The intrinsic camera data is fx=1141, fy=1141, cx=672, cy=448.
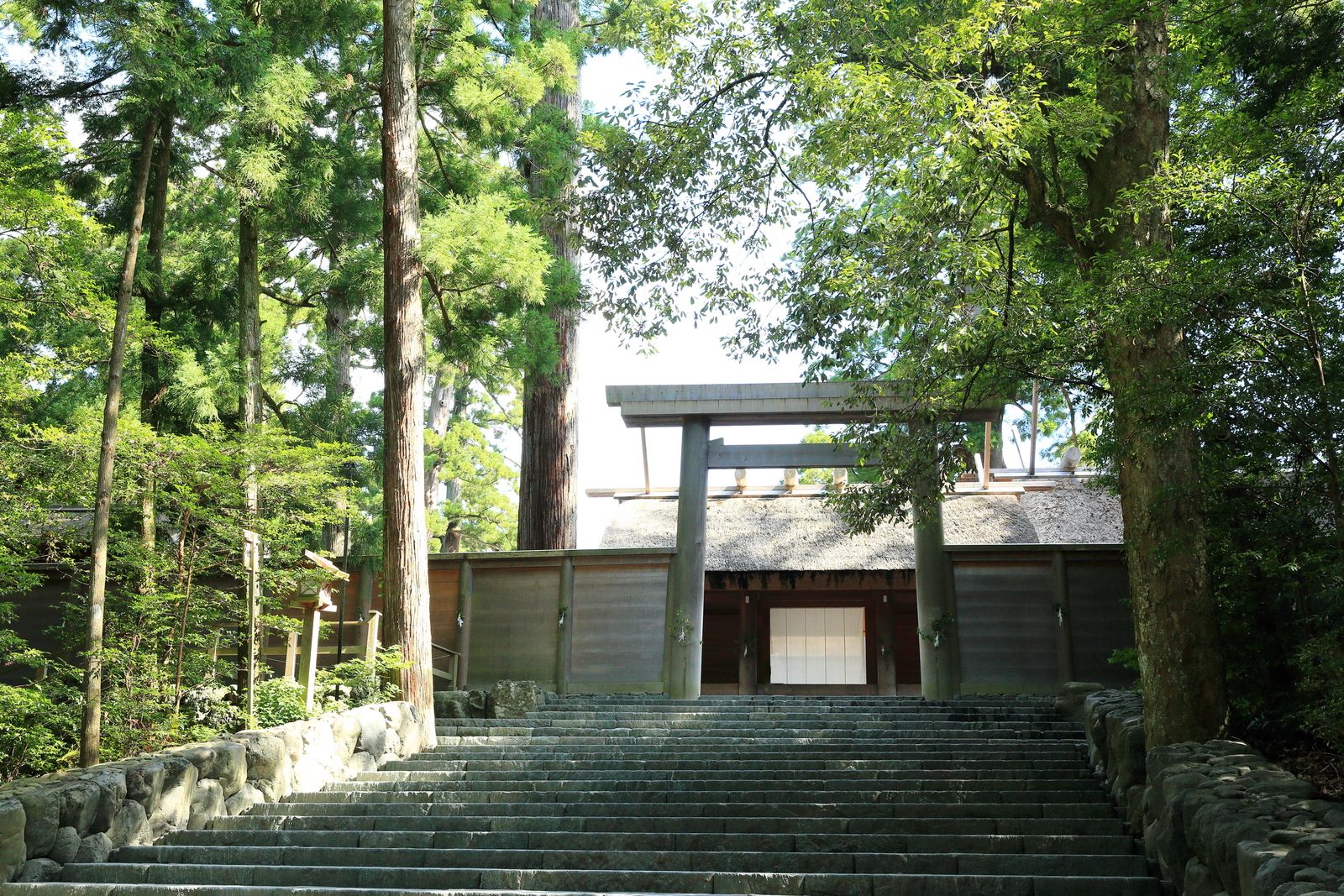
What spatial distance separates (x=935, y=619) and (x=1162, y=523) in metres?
4.89

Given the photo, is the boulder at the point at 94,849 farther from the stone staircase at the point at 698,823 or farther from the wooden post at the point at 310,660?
the wooden post at the point at 310,660

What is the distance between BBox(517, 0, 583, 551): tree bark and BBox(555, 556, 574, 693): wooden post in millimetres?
1458

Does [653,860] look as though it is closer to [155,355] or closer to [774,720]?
[774,720]

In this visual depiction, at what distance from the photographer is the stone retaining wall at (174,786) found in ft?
19.3

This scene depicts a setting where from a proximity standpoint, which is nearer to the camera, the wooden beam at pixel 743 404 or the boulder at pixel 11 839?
the boulder at pixel 11 839

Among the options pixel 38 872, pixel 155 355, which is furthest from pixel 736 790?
pixel 155 355

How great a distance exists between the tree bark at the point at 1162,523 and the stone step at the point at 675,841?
98cm

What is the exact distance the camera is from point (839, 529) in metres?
15.7

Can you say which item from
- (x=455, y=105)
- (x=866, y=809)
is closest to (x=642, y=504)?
(x=455, y=105)

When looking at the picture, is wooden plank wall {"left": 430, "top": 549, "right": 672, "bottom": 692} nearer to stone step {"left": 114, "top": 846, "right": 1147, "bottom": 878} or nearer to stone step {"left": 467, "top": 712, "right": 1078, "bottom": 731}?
stone step {"left": 467, "top": 712, "right": 1078, "bottom": 731}

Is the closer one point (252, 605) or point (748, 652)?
point (252, 605)

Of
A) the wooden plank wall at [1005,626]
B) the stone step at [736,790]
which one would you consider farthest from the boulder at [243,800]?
the wooden plank wall at [1005,626]

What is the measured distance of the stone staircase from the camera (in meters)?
5.75

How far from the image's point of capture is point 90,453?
8.85 m
